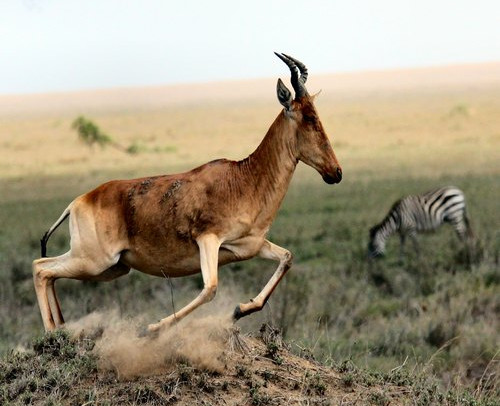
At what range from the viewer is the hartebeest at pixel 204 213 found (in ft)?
34.0

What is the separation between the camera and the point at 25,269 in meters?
26.2

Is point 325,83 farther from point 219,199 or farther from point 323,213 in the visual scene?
point 219,199

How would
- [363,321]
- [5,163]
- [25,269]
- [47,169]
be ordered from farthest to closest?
[5,163] < [47,169] < [25,269] < [363,321]

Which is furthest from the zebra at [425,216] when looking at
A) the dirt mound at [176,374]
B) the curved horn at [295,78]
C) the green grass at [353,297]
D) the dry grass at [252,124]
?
the dry grass at [252,124]

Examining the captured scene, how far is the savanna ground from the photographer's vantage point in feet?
36.1

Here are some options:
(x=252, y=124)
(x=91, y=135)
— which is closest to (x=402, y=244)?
(x=91, y=135)

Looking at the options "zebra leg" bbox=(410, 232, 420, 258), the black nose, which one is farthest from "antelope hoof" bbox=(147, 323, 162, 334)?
"zebra leg" bbox=(410, 232, 420, 258)

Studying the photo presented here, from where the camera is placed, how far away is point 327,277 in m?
26.1

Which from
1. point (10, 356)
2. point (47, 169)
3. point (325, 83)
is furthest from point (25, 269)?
point (325, 83)

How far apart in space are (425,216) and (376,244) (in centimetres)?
334

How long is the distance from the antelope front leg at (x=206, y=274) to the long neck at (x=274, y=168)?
22.9 inches

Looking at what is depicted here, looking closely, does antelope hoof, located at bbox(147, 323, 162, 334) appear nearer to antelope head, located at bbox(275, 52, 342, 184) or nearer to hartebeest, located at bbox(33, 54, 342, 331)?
hartebeest, located at bbox(33, 54, 342, 331)

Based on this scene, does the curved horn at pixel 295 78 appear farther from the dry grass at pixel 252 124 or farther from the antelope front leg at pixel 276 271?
the dry grass at pixel 252 124

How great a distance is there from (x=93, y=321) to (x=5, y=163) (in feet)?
233
